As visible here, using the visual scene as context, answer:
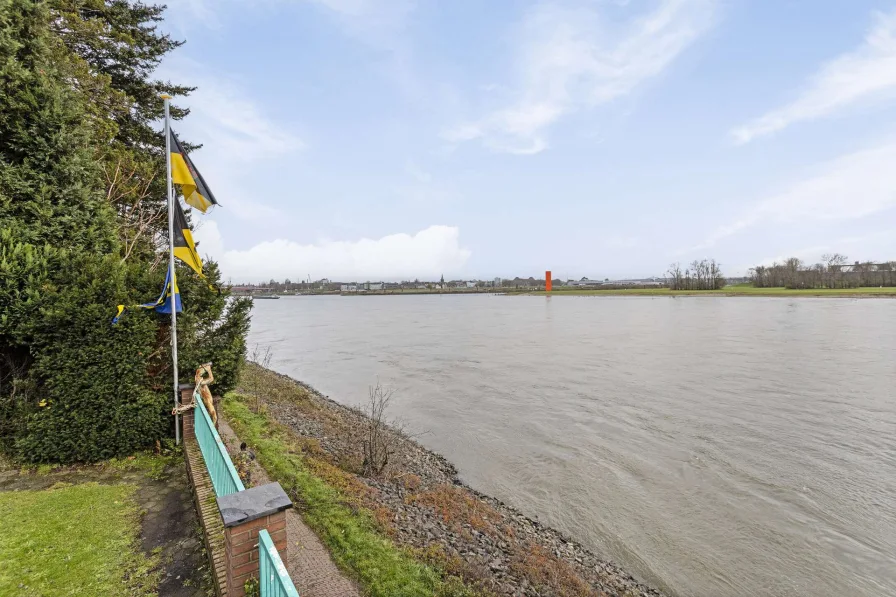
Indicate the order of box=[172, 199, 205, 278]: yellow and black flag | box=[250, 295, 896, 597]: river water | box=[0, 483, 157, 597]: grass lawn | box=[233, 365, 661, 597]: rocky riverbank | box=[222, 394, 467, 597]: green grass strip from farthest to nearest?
box=[250, 295, 896, 597]: river water → box=[172, 199, 205, 278]: yellow and black flag → box=[233, 365, 661, 597]: rocky riverbank → box=[222, 394, 467, 597]: green grass strip → box=[0, 483, 157, 597]: grass lawn

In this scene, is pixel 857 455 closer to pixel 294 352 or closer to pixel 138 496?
pixel 138 496

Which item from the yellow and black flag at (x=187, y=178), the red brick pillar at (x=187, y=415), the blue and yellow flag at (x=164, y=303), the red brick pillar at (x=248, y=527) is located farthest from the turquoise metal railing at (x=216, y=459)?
the yellow and black flag at (x=187, y=178)

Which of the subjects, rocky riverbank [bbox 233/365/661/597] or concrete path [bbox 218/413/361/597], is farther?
rocky riverbank [bbox 233/365/661/597]

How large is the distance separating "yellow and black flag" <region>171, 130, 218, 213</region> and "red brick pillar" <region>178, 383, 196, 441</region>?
3.23m

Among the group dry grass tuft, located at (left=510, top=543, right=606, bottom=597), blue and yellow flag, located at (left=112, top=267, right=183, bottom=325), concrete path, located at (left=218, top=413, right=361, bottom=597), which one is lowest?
dry grass tuft, located at (left=510, top=543, right=606, bottom=597)

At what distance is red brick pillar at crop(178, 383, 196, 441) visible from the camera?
7.49 metres

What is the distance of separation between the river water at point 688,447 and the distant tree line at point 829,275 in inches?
3272

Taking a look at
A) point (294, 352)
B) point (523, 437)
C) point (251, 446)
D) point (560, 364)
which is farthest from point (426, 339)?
point (251, 446)

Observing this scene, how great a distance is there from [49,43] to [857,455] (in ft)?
69.5

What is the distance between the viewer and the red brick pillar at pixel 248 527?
3441 millimetres

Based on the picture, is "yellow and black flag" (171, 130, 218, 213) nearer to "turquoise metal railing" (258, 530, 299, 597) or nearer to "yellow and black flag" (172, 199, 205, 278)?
"yellow and black flag" (172, 199, 205, 278)

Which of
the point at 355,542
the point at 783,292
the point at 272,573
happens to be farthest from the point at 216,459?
the point at 783,292

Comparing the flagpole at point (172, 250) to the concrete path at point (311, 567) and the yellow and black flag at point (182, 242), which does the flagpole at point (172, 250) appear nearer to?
the yellow and black flag at point (182, 242)

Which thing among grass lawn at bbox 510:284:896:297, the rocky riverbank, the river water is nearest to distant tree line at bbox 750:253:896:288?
grass lawn at bbox 510:284:896:297
